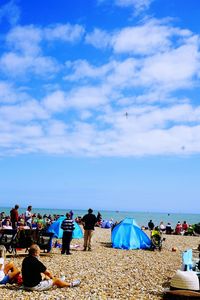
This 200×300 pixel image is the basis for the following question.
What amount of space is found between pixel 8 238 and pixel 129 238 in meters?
7.42

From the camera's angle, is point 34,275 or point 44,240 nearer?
point 34,275

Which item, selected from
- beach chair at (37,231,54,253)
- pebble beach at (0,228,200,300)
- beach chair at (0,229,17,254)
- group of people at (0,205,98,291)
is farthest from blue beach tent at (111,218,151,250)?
group of people at (0,205,98,291)

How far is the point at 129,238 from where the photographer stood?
69.5 ft

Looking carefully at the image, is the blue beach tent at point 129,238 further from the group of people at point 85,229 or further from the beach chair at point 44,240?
the beach chair at point 44,240

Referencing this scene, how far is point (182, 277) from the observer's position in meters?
8.69

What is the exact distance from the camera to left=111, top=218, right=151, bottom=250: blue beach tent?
21.1 metres

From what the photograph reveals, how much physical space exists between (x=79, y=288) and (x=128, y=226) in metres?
12.1

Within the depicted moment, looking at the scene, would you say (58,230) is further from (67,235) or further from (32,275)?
(32,275)

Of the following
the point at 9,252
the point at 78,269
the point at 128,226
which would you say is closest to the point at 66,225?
the point at 9,252

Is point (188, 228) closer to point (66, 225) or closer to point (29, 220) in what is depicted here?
point (29, 220)

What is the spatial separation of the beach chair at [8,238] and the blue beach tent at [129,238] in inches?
274

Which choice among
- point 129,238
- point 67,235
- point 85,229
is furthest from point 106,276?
point 129,238

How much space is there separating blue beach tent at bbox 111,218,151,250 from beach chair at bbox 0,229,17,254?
274 inches

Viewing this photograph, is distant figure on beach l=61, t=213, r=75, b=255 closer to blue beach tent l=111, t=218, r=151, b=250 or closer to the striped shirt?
the striped shirt
